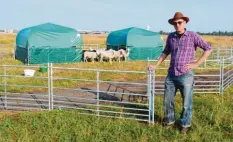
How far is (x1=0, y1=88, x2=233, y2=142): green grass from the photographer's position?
21.7ft

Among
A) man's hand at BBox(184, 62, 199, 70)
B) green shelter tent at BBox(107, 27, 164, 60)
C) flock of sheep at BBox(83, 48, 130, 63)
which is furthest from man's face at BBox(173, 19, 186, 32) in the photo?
green shelter tent at BBox(107, 27, 164, 60)

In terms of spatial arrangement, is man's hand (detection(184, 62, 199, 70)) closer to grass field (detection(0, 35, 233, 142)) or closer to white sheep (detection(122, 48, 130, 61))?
grass field (detection(0, 35, 233, 142))

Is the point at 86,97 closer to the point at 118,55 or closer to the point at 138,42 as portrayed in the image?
the point at 118,55

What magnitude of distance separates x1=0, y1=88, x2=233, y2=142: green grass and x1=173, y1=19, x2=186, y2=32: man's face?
2.02m

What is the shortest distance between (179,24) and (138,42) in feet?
69.7

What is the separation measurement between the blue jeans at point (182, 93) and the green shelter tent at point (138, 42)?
20.2 metres

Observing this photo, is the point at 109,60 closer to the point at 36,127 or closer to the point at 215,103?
the point at 215,103

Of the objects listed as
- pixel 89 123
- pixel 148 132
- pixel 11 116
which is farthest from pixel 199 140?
pixel 11 116

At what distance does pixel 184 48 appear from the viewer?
21.5ft

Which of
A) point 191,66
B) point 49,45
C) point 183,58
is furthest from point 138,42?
point 191,66

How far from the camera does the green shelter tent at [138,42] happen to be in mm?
27422

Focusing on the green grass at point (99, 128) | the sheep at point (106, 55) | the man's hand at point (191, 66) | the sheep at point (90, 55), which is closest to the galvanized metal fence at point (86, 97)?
the green grass at point (99, 128)

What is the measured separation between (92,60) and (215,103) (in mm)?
16058

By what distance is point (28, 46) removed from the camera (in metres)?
23.8
